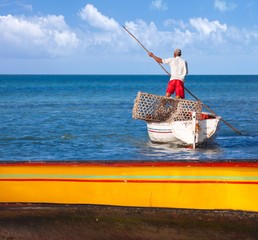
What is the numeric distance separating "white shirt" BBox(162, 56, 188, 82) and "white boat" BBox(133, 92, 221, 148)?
769 millimetres

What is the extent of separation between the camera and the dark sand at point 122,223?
650 cm

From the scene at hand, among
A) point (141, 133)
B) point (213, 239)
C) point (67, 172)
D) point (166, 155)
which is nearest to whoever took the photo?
point (213, 239)

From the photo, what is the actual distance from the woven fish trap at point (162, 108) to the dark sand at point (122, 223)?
11.0 metres

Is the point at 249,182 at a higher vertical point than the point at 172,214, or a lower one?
higher

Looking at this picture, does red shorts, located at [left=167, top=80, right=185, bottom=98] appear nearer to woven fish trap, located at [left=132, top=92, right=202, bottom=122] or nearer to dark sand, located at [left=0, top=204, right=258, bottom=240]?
woven fish trap, located at [left=132, top=92, right=202, bottom=122]

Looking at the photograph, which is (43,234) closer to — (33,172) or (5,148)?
(33,172)

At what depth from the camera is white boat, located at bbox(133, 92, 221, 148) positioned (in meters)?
17.8

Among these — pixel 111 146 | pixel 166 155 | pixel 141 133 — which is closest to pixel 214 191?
pixel 166 155

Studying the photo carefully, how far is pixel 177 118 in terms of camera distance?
59.4 feet

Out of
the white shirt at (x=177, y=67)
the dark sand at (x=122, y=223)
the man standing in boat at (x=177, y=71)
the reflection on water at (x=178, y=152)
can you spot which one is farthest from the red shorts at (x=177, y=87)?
the dark sand at (x=122, y=223)

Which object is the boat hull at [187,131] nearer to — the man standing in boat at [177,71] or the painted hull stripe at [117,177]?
the man standing in boat at [177,71]

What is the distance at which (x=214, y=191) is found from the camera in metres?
6.73

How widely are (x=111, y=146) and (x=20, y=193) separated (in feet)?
44.6

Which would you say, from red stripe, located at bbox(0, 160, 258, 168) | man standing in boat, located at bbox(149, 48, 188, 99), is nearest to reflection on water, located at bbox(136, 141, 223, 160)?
man standing in boat, located at bbox(149, 48, 188, 99)
